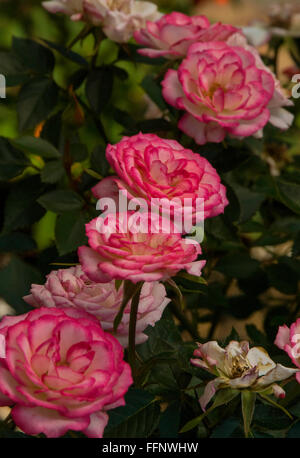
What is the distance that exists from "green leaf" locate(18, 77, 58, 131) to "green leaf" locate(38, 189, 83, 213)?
0.09m

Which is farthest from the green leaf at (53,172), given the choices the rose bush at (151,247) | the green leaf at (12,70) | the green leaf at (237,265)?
the green leaf at (237,265)

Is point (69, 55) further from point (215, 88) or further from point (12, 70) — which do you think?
point (215, 88)

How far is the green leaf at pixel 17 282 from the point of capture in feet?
1.52

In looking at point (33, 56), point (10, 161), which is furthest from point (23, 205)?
point (33, 56)

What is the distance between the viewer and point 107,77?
625mm

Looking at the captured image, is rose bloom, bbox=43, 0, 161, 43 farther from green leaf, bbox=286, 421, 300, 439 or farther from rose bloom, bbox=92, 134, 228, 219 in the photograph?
green leaf, bbox=286, 421, 300, 439

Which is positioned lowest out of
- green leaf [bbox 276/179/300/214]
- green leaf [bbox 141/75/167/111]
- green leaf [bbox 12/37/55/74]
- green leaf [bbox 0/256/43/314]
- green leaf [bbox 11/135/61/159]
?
green leaf [bbox 0/256/43/314]

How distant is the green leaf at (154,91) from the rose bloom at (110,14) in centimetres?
7

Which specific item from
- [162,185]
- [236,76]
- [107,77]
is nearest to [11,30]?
[107,77]

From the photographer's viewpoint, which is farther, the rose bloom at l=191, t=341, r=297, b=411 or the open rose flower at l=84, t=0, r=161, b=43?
the open rose flower at l=84, t=0, r=161, b=43

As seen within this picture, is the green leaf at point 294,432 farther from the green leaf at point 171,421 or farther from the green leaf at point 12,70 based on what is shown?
the green leaf at point 12,70

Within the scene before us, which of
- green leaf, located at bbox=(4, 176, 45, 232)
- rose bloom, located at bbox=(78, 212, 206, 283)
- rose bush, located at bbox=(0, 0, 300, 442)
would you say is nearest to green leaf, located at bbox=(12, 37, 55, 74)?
rose bush, located at bbox=(0, 0, 300, 442)

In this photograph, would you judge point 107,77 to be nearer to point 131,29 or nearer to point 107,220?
point 131,29

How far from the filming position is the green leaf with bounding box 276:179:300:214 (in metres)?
0.54
